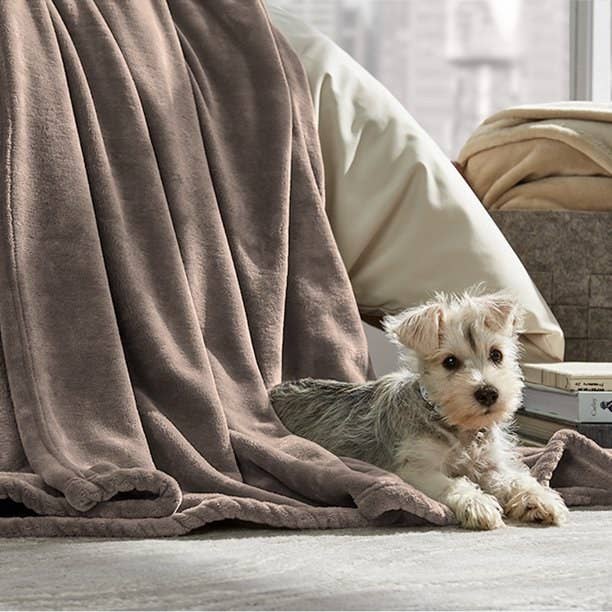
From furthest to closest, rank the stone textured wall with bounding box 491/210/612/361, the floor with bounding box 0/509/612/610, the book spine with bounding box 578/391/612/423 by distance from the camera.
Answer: the stone textured wall with bounding box 491/210/612/361 < the book spine with bounding box 578/391/612/423 < the floor with bounding box 0/509/612/610

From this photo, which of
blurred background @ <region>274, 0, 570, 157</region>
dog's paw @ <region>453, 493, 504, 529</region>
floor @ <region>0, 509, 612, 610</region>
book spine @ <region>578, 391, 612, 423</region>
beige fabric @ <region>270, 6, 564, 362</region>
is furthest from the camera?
blurred background @ <region>274, 0, 570, 157</region>

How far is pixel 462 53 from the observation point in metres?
3.05

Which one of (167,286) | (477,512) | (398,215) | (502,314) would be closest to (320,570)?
(477,512)

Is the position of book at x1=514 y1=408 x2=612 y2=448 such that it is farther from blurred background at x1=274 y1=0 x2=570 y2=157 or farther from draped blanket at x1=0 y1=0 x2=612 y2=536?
blurred background at x1=274 y1=0 x2=570 y2=157

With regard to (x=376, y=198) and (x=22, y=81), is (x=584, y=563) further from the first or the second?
(x=22, y=81)

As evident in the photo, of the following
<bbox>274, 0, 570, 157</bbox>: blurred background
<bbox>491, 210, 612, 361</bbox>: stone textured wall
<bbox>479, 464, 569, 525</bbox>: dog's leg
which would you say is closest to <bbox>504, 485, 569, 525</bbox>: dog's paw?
<bbox>479, 464, 569, 525</bbox>: dog's leg

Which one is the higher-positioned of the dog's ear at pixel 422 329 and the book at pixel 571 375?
the dog's ear at pixel 422 329

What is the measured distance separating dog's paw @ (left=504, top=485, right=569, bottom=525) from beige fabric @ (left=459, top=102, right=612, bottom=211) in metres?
0.85

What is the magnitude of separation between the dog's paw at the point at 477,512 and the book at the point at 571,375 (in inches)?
15.9

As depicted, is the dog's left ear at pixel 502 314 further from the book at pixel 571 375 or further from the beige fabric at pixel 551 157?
the beige fabric at pixel 551 157

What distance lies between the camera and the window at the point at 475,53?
300 cm

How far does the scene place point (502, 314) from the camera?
5.40ft

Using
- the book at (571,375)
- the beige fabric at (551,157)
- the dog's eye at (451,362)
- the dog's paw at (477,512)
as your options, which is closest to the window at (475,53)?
the beige fabric at (551,157)

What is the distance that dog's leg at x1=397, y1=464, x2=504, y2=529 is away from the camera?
4.78 ft
